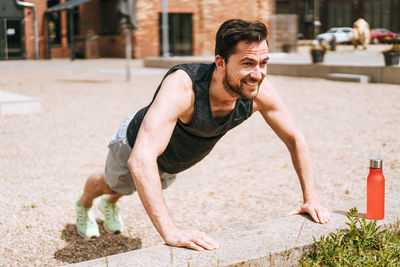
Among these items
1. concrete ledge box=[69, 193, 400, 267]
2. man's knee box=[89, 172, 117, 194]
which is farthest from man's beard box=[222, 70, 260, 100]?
man's knee box=[89, 172, 117, 194]

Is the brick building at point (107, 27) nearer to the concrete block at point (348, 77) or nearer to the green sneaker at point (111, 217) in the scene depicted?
the concrete block at point (348, 77)

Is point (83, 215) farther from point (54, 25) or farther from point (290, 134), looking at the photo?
point (54, 25)

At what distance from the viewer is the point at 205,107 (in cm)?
251

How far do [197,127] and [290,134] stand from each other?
612 millimetres

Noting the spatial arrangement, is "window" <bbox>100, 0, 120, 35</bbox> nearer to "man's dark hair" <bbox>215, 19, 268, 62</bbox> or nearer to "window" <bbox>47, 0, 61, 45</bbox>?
"window" <bbox>47, 0, 61, 45</bbox>

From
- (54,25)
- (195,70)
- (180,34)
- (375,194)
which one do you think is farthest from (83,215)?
(54,25)

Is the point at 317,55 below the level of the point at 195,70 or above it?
above

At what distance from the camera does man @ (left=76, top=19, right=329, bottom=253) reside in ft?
7.61

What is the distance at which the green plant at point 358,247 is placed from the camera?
241 centimetres

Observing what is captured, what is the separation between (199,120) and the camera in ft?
8.23

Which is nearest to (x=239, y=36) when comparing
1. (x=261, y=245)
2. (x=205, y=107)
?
(x=205, y=107)

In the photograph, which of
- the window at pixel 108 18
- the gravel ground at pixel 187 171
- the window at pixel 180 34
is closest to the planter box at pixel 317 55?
the gravel ground at pixel 187 171

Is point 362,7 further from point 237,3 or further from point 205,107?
point 205,107

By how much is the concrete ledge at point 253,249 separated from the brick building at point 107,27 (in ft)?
89.6
